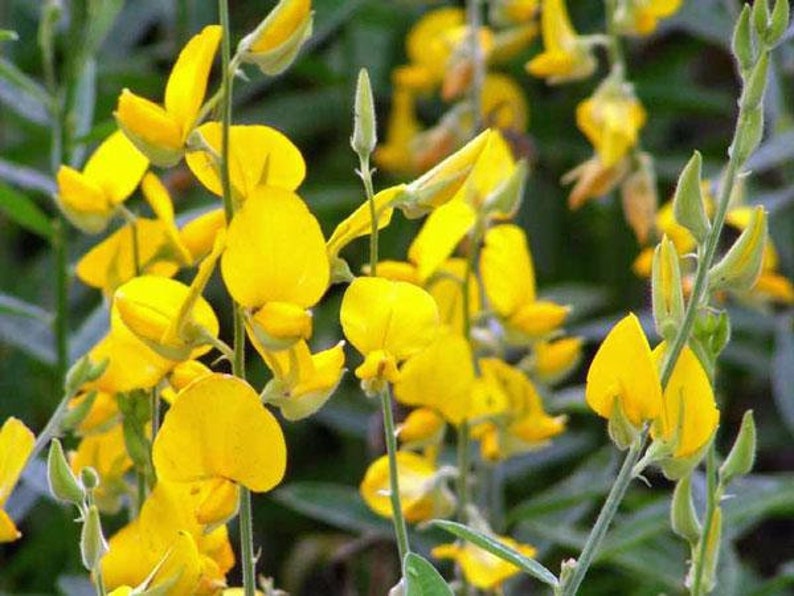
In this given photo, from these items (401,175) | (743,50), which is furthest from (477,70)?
(743,50)

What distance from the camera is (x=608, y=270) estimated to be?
2066mm

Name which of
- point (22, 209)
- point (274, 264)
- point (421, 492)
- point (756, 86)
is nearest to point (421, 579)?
point (274, 264)

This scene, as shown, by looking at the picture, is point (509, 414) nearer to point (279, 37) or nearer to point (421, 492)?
point (421, 492)

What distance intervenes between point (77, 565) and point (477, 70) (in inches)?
20.0

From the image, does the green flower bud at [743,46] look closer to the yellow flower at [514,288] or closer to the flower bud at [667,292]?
the flower bud at [667,292]

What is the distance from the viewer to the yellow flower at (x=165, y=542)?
79 centimetres

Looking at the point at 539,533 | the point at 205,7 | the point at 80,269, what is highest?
the point at 80,269

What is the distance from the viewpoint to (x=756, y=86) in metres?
0.76

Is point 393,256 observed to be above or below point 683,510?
below

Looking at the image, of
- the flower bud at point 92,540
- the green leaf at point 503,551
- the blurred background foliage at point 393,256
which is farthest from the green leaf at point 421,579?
the blurred background foliage at point 393,256

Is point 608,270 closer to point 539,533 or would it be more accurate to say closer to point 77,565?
point 539,533

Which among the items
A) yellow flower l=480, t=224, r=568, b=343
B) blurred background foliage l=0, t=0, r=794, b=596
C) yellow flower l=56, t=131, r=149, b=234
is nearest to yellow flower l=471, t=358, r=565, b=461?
yellow flower l=480, t=224, r=568, b=343

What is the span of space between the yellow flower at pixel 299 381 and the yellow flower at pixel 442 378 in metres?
0.24

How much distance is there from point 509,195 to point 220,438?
407mm
